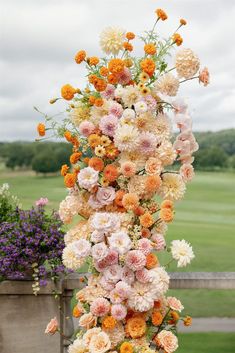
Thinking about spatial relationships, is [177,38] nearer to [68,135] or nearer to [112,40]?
[112,40]

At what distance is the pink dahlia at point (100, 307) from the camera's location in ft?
13.3

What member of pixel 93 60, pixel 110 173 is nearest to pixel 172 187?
pixel 110 173

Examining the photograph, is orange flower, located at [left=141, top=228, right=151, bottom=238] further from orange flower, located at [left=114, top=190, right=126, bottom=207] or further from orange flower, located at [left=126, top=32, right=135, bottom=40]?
orange flower, located at [left=126, top=32, right=135, bottom=40]

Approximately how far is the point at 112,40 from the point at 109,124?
573 millimetres

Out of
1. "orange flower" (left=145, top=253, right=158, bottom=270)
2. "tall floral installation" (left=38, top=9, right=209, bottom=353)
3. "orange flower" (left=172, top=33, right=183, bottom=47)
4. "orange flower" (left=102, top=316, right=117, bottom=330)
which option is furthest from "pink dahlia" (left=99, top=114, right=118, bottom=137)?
"orange flower" (left=102, top=316, right=117, bottom=330)

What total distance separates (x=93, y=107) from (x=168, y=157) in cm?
59

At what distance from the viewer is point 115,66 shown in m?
3.99

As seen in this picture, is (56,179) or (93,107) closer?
(93,107)

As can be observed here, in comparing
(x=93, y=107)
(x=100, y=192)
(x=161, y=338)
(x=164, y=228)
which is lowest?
(x=161, y=338)

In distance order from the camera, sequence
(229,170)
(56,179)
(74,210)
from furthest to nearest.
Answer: (229,170), (56,179), (74,210)

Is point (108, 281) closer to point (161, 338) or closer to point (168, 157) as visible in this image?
point (161, 338)

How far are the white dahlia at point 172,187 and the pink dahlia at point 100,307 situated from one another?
769 mm

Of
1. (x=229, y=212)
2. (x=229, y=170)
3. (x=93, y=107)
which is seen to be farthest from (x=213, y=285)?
(x=229, y=170)

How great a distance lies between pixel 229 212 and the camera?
2162cm
